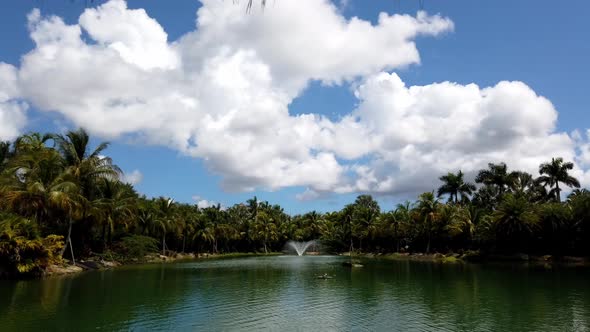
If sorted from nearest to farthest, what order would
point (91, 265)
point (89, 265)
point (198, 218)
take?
point (89, 265) < point (91, 265) < point (198, 218)

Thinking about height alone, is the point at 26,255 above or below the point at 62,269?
above

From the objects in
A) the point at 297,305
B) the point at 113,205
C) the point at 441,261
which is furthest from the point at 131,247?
the point at 441,261

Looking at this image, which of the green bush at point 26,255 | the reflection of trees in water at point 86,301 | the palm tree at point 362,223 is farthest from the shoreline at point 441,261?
the palm tree at point 362,223

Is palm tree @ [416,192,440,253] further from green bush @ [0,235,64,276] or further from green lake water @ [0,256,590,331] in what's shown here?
green bush @ [0,235,64,276]

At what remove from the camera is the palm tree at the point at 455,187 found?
87.8 meters

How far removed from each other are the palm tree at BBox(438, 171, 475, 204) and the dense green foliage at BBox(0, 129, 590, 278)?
0.69ft

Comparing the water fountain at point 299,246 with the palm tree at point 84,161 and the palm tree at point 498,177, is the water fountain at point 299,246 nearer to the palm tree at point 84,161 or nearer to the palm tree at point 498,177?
the palm tree at point 498,177

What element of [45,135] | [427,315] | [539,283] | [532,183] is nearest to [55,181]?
[45,135]

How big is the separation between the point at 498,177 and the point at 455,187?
27.0 feet

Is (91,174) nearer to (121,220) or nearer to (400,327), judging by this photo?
(121,220)

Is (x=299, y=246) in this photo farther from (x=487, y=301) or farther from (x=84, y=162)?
(x=487, y=301)

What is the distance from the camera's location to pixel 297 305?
25750 mm

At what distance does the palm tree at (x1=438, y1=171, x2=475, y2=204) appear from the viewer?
8781cm

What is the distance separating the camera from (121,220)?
191ft
